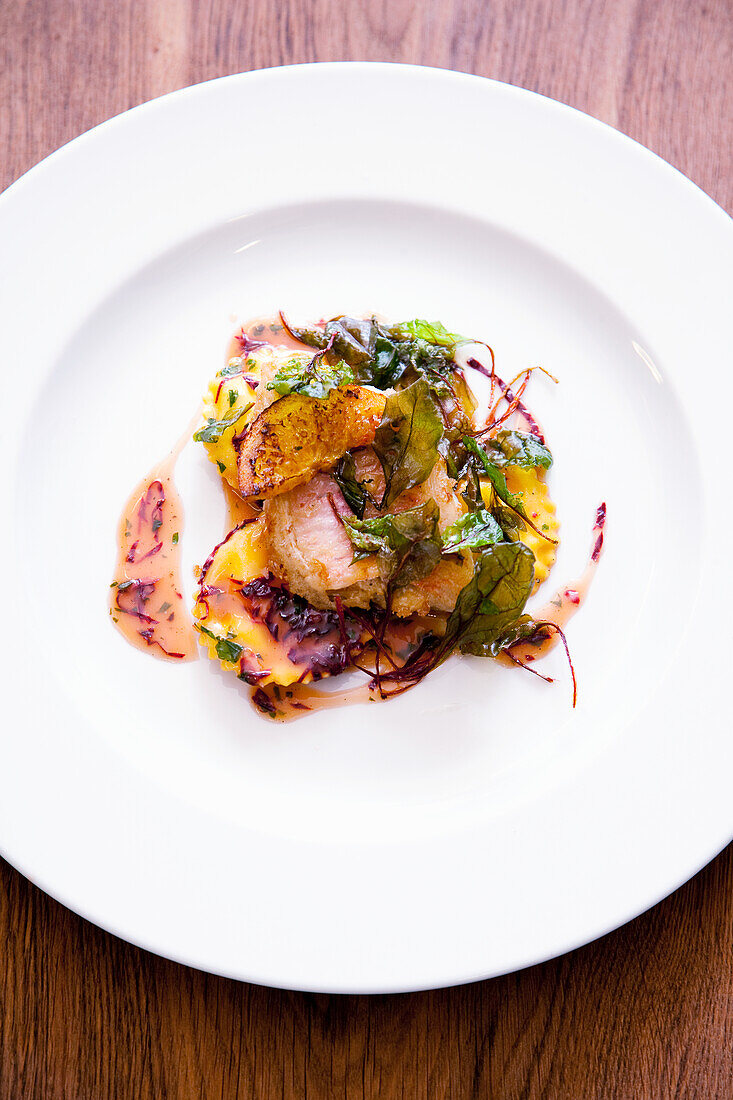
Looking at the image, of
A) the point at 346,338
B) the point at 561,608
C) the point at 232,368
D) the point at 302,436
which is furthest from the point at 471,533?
the point at 232,368

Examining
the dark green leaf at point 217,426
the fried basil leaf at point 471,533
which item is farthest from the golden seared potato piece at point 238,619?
the fried basil leaf at point 471,533

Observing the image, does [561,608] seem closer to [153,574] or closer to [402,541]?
[402,541]

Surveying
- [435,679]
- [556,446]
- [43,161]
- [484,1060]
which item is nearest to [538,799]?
[435,679]

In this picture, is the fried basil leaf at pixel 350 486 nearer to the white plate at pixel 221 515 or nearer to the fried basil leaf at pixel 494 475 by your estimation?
the fried basil leaf at pixel 494 475

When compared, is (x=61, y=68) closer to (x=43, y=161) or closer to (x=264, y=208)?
(x=43, y=161)

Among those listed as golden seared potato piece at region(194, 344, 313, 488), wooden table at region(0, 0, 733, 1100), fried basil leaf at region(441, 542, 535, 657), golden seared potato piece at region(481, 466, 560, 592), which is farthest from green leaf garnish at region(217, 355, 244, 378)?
wooden table at region(0, 0, 733, 1100)

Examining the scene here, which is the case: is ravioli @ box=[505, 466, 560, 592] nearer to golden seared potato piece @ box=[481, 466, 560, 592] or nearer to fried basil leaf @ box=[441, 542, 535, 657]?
golden seared potato piece @ box=[481, 466, 560, 592]
